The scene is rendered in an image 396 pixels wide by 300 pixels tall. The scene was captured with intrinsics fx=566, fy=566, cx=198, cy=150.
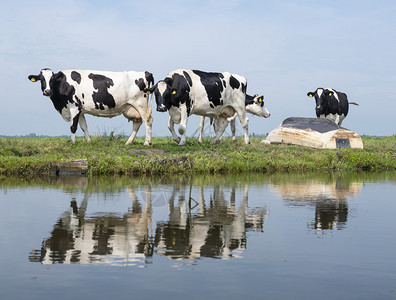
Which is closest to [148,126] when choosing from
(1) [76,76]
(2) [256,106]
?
(1) [76,76]

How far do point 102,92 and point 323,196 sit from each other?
10.8 m

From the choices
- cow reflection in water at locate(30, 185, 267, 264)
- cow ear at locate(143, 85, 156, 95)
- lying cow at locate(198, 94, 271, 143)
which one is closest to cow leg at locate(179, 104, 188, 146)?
cow ear at locate(143, 85, 156, 95)

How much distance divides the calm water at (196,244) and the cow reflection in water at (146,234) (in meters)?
0.01

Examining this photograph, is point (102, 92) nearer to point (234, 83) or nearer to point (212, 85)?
point (212, 85)

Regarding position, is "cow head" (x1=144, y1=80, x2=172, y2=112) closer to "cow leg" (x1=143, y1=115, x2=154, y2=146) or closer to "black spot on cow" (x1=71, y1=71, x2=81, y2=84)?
"cow leg" (x1=143, y1=115, x2=154, y2=146)

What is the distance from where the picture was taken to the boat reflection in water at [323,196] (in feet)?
28.2

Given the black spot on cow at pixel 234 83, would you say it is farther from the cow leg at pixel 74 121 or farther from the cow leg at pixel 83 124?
the cow leg at pixel 74 121

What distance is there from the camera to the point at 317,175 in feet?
55.4

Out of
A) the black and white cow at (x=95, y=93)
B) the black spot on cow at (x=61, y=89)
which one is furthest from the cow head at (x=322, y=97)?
the black spot on cow at (x=61, y=89)

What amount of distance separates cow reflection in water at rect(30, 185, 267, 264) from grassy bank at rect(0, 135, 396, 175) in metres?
6.20

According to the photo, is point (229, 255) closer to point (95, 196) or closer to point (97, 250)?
point (97, 250)

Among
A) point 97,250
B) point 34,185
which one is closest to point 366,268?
point 97,250

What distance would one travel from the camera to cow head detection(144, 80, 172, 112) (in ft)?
64.1

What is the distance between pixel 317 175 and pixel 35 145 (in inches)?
385
